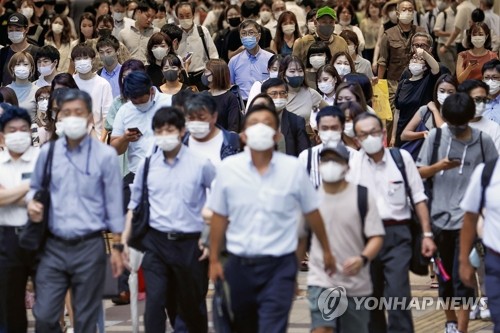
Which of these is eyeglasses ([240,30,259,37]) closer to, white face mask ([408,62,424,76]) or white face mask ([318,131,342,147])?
white face mask ([408,62,424,76])

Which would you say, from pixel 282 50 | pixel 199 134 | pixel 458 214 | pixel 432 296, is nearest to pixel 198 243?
pixel 199 134

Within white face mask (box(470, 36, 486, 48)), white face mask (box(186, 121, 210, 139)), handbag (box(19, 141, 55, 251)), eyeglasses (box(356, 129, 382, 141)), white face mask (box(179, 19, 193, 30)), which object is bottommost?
handbag (box(19, 141, 55, 251))

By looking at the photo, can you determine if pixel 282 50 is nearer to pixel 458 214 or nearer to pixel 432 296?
pixel 432 296

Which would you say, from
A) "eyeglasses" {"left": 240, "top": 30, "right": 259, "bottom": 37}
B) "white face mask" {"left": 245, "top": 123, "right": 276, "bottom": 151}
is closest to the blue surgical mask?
"eyeglasses" {"left": 240, "top": 30, "right": 259, "bottom": 37}

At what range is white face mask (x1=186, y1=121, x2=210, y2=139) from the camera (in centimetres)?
1143

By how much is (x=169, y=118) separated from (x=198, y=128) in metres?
0.53

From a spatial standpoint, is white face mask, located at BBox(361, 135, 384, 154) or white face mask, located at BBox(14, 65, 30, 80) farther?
white face mask, located at BBox(14, 65, 30, 80)

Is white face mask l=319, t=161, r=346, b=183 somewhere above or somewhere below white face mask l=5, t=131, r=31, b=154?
below

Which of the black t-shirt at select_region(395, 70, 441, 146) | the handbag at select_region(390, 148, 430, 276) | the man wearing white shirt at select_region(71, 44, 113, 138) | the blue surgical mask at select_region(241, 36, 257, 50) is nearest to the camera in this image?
the handbag at select_region(390, 148, 430, 276)

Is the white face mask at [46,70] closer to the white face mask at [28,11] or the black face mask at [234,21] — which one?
the white face mask at [28,11]

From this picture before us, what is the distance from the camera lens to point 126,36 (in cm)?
1991

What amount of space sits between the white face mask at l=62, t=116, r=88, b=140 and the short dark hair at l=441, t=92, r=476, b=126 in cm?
275

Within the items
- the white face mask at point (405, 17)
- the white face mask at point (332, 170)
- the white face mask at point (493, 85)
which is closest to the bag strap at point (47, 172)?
the white face mask at point (332, 170)

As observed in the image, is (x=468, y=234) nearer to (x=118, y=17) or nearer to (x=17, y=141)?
(x=17, y=141)
